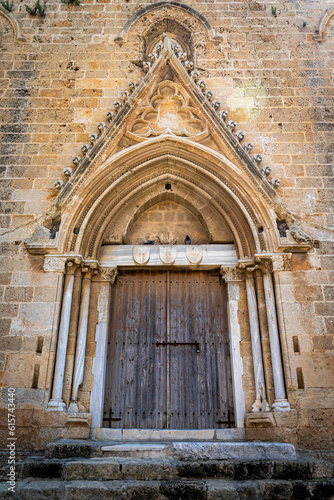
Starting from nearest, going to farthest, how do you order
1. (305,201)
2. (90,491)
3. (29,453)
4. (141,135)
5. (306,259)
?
(90,491), (29,453), (306,259), (305,201), (141,135)

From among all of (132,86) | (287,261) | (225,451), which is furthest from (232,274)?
(132,86)

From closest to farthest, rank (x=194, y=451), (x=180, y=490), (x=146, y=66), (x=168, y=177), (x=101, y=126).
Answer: (x=180, y=490)
(x=194, y=451)
(x=101, y=126)
(x=168, y=177)
(x=146, y=66)

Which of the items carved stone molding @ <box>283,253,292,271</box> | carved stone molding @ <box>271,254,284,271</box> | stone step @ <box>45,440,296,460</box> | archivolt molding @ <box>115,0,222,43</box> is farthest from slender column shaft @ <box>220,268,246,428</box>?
archivolt molding @ <box>115,0,222,43</box>

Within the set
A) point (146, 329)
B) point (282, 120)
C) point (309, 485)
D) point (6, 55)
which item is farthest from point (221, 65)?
point (309, 485)

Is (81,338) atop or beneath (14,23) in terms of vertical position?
beneath

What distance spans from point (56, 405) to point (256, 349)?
9.81ft

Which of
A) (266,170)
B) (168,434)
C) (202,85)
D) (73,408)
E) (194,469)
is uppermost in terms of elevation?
(202,85)

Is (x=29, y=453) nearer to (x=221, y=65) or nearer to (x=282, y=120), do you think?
(x=282, y=120)

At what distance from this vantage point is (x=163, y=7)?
348 inches

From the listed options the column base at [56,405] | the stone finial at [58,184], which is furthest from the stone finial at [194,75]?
the column base at [56,405]

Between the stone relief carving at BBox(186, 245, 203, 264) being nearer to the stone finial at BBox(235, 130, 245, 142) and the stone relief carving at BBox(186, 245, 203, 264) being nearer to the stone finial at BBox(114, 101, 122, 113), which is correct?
the stone finial at BBox(235, 130, 245, 142)

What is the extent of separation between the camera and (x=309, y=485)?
396 cm

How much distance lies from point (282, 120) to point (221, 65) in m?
1.68

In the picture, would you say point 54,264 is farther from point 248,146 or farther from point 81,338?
point 248,146
